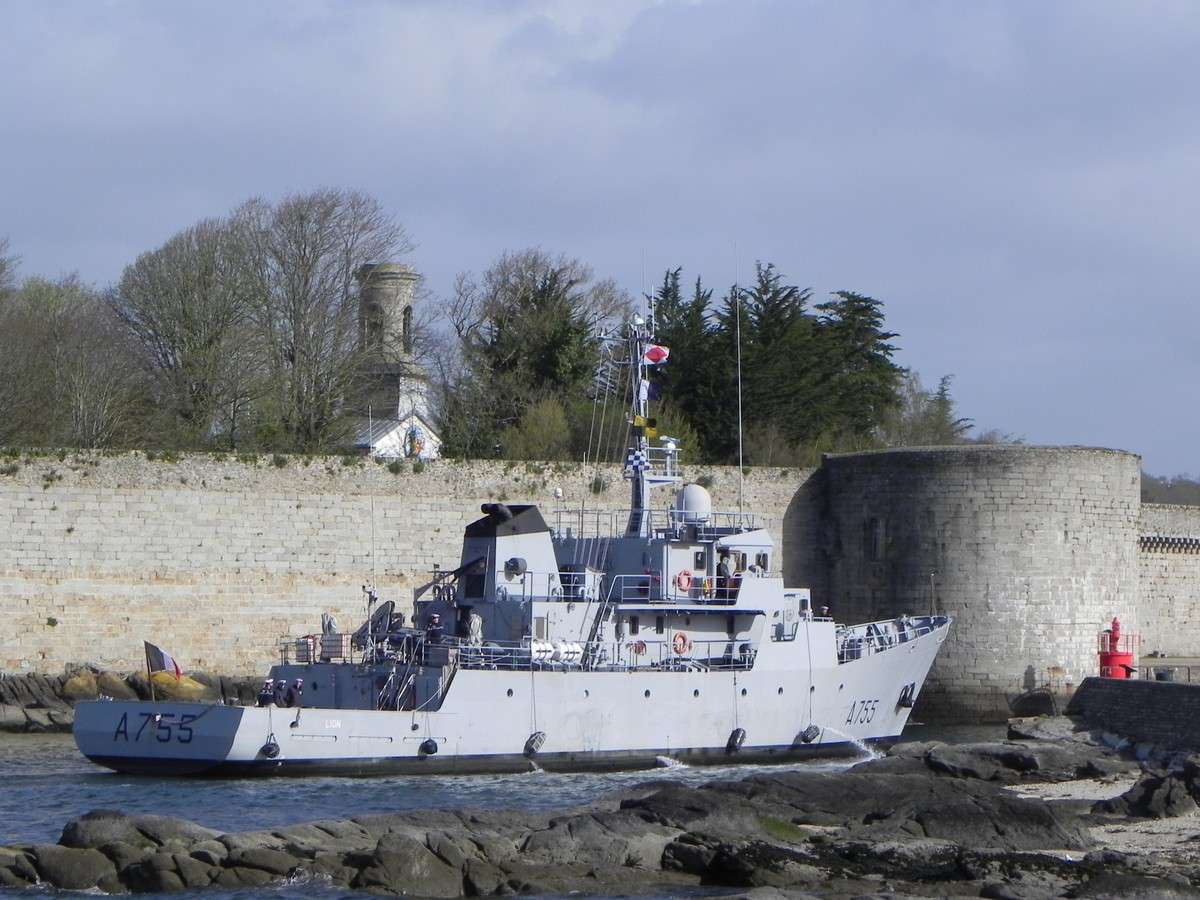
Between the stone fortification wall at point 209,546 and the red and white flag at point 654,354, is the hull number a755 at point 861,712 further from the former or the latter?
the stone fortification wall at point 209,546

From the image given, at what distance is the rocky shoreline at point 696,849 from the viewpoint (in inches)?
661

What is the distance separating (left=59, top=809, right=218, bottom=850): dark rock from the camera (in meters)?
17.3

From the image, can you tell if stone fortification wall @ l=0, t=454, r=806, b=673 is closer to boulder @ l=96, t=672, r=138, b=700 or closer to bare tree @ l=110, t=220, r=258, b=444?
boulder @ l=96, t=672, r=138, b=700

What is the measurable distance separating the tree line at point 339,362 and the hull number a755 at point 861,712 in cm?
689

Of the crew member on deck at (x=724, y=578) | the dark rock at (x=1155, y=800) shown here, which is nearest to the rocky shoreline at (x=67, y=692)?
the crew member on deck at (x=724, y=578)

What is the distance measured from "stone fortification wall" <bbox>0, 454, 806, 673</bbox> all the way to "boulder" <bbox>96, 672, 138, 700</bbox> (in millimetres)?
574

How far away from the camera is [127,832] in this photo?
57.0ft

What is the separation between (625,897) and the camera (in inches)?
659

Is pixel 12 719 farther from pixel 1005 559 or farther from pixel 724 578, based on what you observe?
pixel 1005 559

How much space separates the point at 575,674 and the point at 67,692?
8.31 metres

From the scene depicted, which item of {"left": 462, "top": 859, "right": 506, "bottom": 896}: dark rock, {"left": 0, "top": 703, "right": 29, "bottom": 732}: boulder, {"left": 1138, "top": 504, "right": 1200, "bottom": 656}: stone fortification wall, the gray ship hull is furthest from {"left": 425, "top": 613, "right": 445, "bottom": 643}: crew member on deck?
{"left": 1138, "top": 504, "right": 1200, "bottom": 656}: stone fortification wall

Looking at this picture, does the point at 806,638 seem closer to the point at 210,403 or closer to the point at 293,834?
the point at 293,834

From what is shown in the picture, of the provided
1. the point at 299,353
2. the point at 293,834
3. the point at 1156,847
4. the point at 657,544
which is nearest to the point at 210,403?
the point at 299,353

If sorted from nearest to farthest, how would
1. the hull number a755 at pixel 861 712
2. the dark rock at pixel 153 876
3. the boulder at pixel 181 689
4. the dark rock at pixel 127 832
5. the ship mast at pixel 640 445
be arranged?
the dark rock at pixel 153 876
the dark rock at pixel 127 832
the ship mast at pixel 640 445
the hull number a755 at pixel 861 712
the boulder at pixel 181 689
